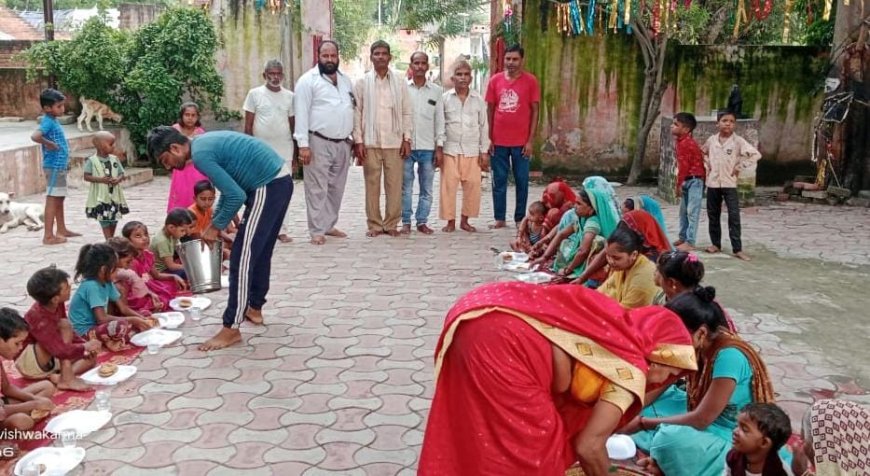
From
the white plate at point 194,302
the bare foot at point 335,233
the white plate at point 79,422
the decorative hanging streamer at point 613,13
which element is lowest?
the white plate at point 79,422

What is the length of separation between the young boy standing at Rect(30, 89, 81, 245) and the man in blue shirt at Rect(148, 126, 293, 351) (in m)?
3.31

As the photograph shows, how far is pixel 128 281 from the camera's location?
5.15 meters

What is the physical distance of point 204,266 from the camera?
481 cm

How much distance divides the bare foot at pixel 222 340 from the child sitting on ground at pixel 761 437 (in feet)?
9.96

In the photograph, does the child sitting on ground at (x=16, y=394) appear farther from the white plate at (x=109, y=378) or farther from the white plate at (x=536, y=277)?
the white plate at (x=536, y=277)

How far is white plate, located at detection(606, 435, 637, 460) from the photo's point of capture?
3.33 m

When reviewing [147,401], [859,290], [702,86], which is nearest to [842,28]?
[702,86]

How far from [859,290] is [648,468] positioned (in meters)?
3.85

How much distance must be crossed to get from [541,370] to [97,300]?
127 inches

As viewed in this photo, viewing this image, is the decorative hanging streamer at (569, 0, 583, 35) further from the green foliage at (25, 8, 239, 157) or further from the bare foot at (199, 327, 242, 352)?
the bare foot at (199, 327, 242, 352)

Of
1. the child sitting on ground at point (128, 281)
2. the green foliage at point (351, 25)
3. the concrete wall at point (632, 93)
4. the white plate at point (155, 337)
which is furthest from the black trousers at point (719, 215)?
the green foliage at point (351, 25)

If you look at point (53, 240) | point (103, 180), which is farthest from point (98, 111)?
point (103, 180)

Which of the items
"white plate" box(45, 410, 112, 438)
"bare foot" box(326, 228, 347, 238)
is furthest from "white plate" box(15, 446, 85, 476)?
"bare foot" box(326, 228, 347, 238)

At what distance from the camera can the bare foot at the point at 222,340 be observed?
4.68 m
